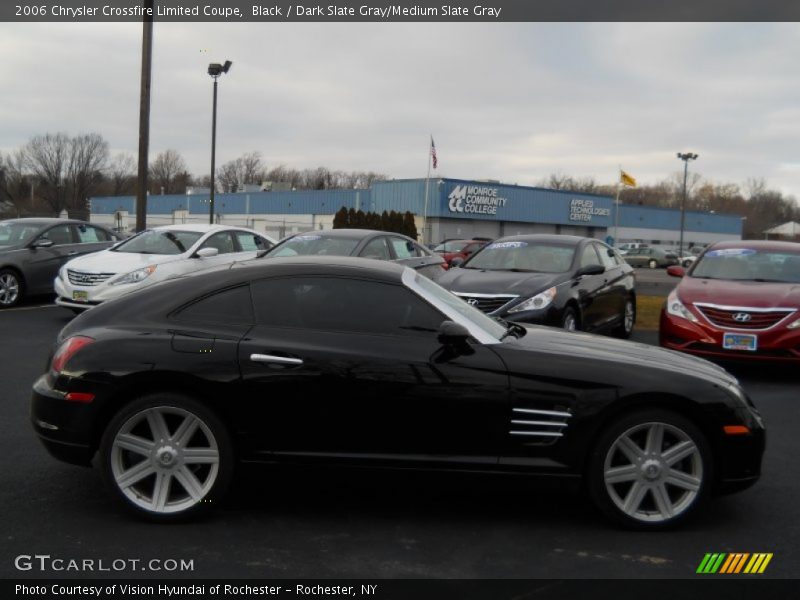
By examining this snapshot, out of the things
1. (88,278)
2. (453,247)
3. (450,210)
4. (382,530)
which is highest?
(450,210)

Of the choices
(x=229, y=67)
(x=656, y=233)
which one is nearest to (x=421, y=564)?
(x=229, y=67)

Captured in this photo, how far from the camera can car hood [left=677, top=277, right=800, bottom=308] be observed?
8.61 meters

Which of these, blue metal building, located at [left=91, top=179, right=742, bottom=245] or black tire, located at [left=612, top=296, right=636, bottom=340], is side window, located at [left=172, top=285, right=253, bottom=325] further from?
blue metal building, located at [left=91, top=179, right=742, bottom=245]

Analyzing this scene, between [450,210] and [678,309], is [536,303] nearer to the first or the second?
[678,309]

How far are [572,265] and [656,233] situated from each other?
2895 inches

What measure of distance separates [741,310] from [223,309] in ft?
20.4

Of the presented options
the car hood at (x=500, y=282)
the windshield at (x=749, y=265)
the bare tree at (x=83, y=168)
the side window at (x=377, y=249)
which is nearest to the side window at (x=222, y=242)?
the side window at (x=377, y=249)

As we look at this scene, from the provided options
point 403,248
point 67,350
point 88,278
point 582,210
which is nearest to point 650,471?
point 67,350

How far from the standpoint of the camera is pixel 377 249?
12.2 metres

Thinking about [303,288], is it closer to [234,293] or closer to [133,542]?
[234,293]

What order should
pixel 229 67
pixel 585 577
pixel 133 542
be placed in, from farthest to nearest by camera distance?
1. pixel 229 67
2. pixel 133 542
3. pixel 585 577

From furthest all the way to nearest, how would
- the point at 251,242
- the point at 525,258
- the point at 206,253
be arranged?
the point at 251,242, the point at 206,253, the point at 525,258

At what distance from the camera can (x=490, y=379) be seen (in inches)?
167

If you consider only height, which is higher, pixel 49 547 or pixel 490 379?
pixel 490 379
